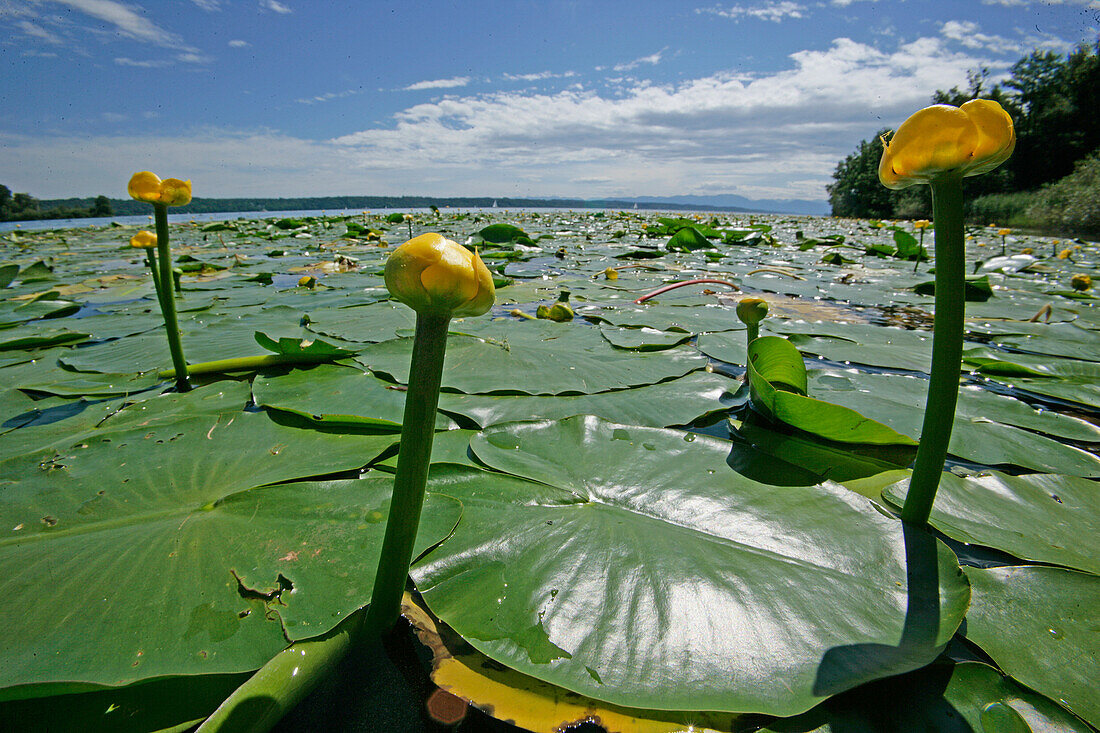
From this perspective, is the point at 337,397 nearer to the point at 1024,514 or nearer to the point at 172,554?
the point at 172,554

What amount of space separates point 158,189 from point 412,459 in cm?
109

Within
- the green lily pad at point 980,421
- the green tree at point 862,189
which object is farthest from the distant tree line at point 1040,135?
the green lily pad at point 980,421

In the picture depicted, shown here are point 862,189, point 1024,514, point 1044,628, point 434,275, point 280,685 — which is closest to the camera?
point 434,275

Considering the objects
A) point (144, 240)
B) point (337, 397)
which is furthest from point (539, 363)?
point (144, 240)

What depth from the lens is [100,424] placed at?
1.18 meters

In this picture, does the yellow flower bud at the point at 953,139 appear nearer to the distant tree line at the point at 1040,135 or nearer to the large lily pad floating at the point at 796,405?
the large lily pad floating at the point at 796,405

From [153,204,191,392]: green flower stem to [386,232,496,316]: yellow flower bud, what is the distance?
90 cm

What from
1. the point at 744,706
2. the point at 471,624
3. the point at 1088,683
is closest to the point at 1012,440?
the point at 1088,683

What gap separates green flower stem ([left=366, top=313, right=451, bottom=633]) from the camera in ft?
1.43

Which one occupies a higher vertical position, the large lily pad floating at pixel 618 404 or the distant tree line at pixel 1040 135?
the distant tree line at pixel 1040 135

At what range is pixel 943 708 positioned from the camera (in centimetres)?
52

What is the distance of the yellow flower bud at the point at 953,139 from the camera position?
0.49 meters

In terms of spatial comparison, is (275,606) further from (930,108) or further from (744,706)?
(930,108)

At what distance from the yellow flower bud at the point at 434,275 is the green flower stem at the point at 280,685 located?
17.0 inches
